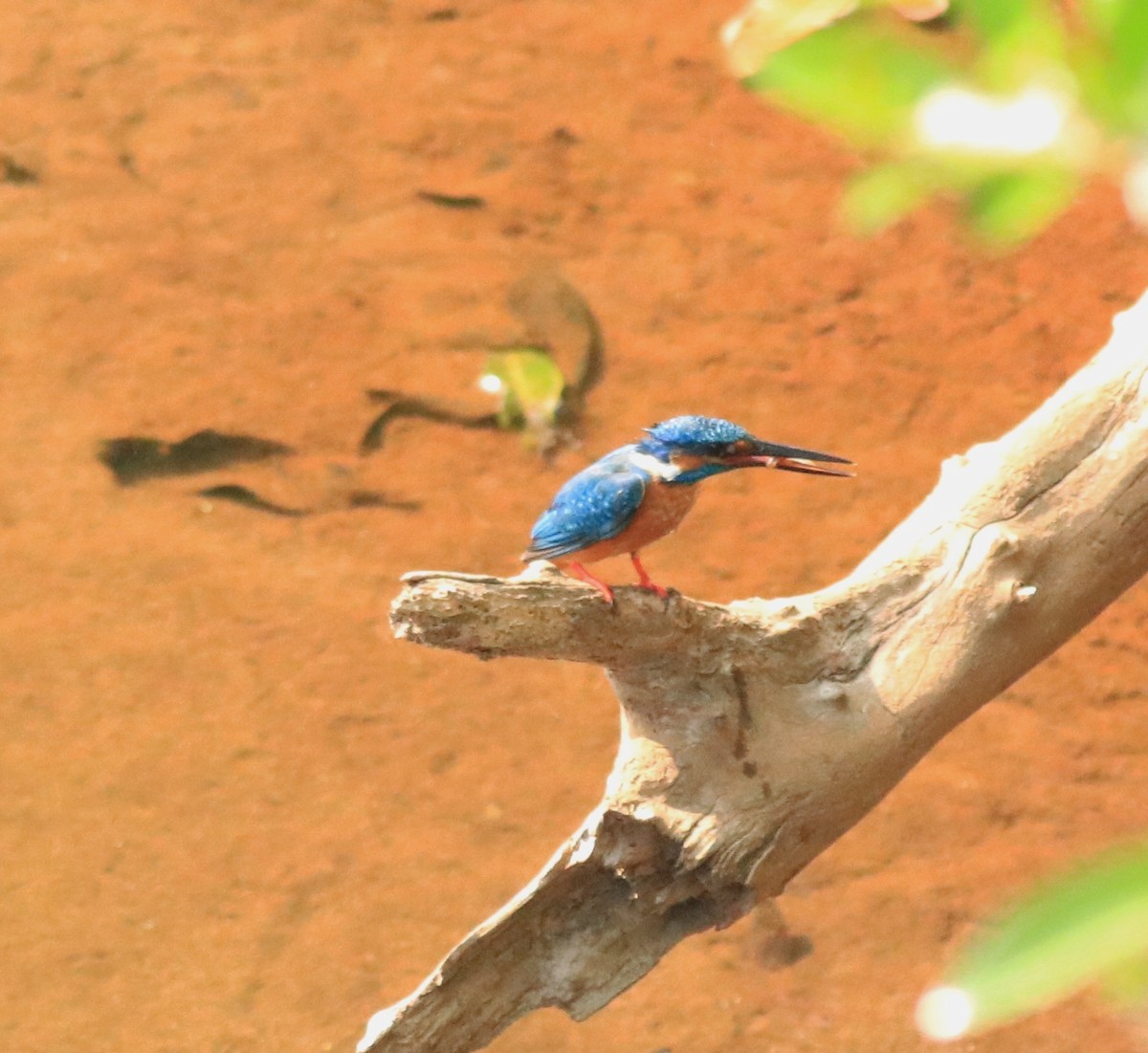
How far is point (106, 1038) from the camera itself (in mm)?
3152

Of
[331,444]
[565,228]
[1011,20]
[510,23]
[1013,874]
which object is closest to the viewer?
[1011,20]

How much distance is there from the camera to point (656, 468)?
2193 mm

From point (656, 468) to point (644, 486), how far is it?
65mm

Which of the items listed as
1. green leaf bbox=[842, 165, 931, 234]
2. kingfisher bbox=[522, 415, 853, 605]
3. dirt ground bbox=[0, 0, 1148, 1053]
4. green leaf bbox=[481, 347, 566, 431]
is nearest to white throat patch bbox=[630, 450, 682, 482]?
kingfisher bbox=[522, 415, 853, 605]

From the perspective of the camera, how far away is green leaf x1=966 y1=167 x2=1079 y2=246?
1.44 feet

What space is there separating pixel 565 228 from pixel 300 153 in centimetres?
102

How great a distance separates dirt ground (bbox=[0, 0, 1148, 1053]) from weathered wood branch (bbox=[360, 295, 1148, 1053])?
38.5 inches

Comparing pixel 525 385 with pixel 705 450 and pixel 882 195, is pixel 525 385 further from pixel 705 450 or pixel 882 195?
pixel 882 195

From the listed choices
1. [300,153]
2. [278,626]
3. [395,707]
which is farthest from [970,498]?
[300,153]

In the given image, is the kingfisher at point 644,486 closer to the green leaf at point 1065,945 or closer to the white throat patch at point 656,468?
the white throat patch at point 656,468

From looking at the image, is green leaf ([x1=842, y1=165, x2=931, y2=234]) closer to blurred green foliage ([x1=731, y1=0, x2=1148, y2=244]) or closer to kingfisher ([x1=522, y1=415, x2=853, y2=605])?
blurred green foliage ([x1=731, y1=0, x2=1148, y2=244])

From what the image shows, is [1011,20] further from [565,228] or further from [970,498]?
[565,228]

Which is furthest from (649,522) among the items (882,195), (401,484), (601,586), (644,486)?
(401,484)

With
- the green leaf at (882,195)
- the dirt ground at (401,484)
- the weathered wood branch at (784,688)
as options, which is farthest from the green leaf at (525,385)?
the green leaf at (882,195)
